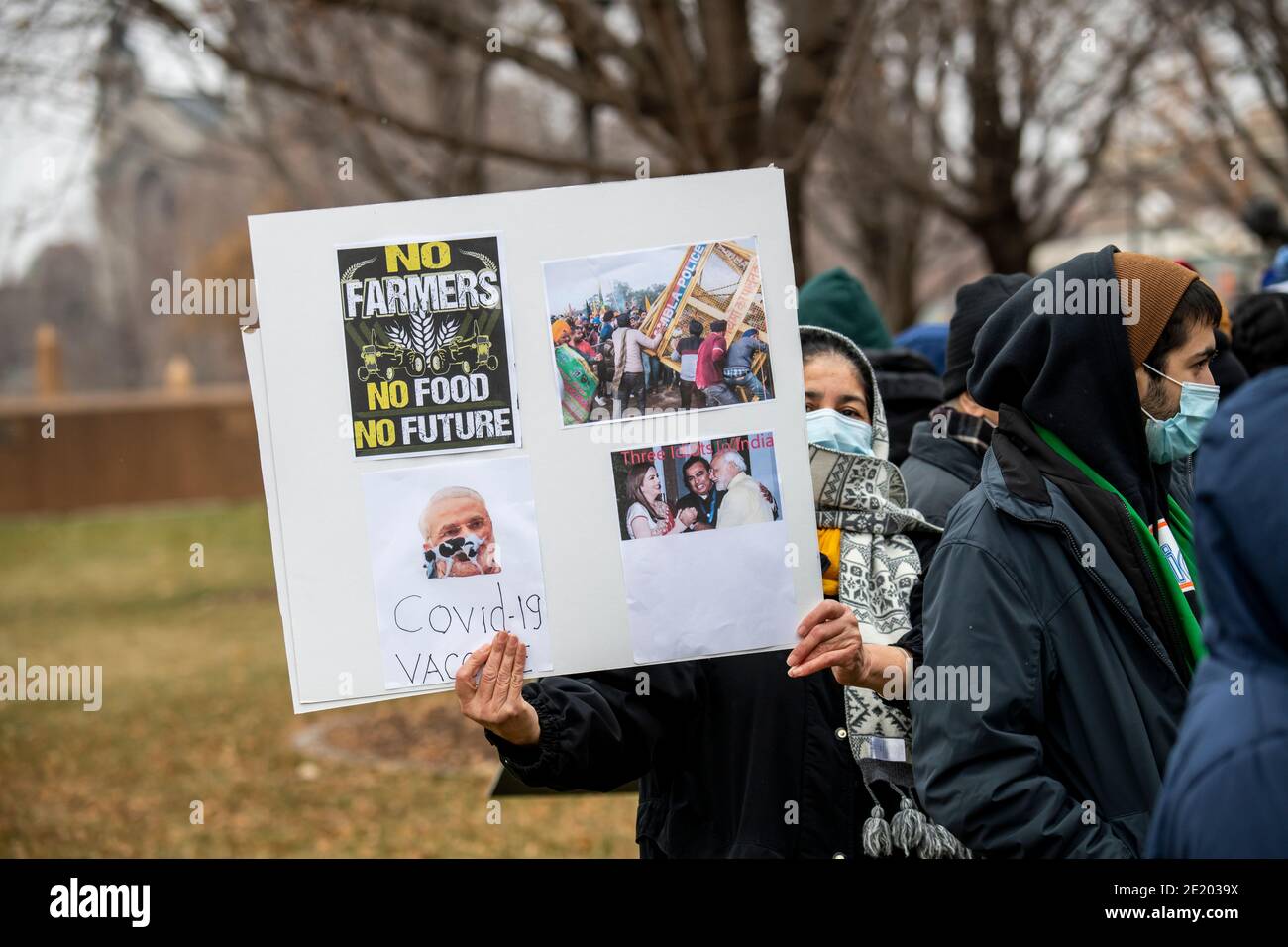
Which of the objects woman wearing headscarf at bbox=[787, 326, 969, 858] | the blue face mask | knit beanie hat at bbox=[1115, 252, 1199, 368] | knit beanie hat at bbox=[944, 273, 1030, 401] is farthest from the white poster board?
knit beanie hat at bbox=[944, 273, 1030, 401]

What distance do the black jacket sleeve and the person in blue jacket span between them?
53.1 inches

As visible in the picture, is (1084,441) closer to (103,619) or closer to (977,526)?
(977,526)

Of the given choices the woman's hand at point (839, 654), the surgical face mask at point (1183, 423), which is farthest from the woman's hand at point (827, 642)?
the surgical face mask at point (1183, 423)

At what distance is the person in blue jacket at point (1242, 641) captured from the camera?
1560 mm

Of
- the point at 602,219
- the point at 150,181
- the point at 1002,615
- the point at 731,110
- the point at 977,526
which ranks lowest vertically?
the point at 1002,615

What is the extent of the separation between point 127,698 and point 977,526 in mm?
9842

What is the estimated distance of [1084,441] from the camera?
2566mm

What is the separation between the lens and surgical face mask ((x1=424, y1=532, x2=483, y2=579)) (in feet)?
8.43

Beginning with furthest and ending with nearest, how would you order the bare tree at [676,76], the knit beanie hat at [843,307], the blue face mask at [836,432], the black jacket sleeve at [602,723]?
the bare tree at [676,76] < the knit beanie hat at [843,307] < the blue face mask at [836,432] < the black jacket sleeve at [602,723]

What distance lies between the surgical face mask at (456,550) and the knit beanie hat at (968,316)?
5.35ft

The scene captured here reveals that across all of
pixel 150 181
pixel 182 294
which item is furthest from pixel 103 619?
pixel 150 181

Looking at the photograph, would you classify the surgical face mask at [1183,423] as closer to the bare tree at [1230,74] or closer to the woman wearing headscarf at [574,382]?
the woman wearing headscarf at [574,382]
